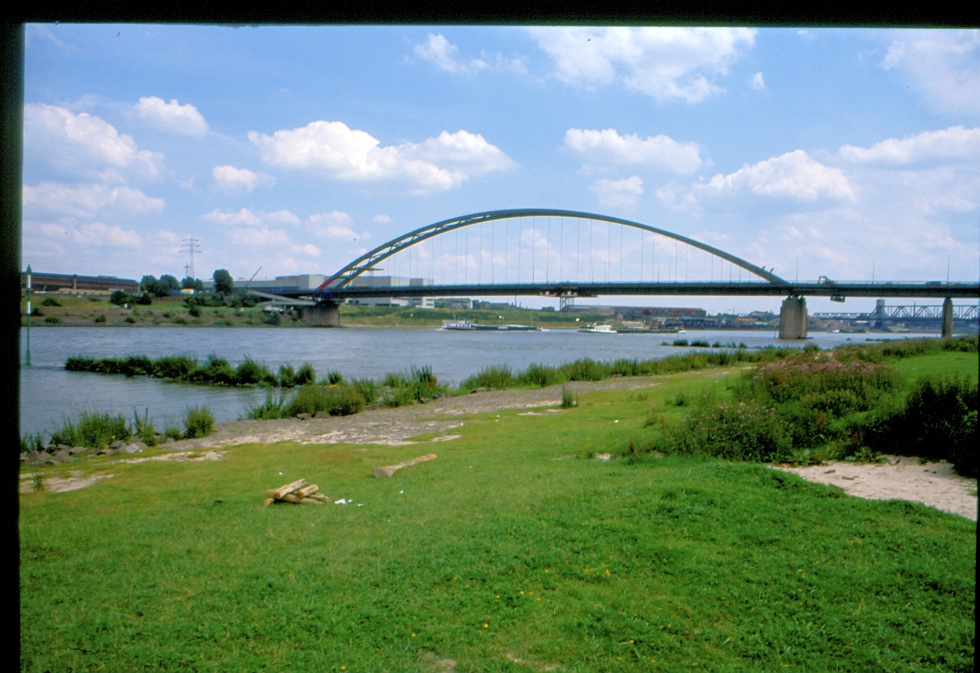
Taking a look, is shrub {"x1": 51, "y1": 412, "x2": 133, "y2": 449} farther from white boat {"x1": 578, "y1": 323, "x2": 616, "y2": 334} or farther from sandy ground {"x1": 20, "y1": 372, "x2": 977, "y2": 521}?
white boat {"x1": 578, "y1": 323, "x2": 616, "y2": 334}

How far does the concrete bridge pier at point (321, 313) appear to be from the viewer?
6034 cm

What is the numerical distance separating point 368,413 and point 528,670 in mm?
14123

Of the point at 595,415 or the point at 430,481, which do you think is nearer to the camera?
the point at 430,481

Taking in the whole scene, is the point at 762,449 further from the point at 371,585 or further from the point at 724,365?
the point at 724,365

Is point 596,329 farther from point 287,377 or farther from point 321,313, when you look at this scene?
point 287,377

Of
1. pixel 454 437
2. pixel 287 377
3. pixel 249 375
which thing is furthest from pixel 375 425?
pixel 249 375

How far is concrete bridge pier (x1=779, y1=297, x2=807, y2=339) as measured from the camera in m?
50.9

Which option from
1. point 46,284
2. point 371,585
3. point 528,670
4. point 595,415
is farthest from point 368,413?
point 528,670

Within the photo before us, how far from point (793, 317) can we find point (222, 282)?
4561cm

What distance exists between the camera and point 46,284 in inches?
330

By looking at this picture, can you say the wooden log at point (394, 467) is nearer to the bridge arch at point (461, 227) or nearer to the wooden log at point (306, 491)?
the wooden log at point (306, 491)

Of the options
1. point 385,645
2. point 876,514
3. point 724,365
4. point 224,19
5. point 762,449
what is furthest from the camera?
point 724,365

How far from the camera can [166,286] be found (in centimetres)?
3195

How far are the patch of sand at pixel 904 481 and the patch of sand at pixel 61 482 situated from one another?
886 cm
